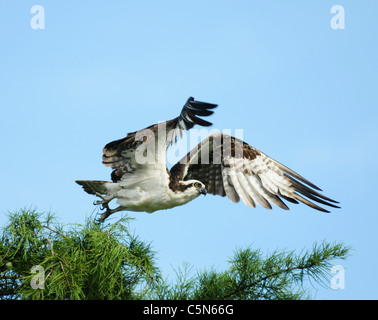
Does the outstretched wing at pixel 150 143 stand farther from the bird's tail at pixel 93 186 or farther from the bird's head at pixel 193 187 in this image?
the bird's head at pixel 193 187

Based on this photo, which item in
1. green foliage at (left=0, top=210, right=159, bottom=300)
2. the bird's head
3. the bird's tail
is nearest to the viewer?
green foliage at (left=0, top=210, right=159, bottom=300)

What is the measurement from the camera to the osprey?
20.0 feet

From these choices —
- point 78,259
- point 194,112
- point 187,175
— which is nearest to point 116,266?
point 78,259

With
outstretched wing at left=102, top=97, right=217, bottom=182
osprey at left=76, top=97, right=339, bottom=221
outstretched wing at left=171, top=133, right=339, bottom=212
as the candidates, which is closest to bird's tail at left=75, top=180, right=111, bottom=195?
osprey at left=76, top=97, right=339, bottom=221

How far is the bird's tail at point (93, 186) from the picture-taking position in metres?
6.55

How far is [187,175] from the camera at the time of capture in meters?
7.36

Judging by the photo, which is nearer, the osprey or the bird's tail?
the osprey

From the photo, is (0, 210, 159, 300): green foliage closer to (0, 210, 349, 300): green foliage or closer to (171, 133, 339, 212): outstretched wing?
(0, 210, 349, 300): green foliage

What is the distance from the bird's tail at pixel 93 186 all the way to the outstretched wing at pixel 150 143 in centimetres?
21

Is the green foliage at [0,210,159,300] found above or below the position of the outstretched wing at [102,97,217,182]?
below

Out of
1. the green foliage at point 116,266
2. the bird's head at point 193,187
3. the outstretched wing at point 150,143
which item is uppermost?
the outstretched wing at point 150,143

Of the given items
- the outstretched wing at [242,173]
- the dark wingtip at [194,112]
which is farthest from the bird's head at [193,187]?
the dark wingtip at [194,112]
